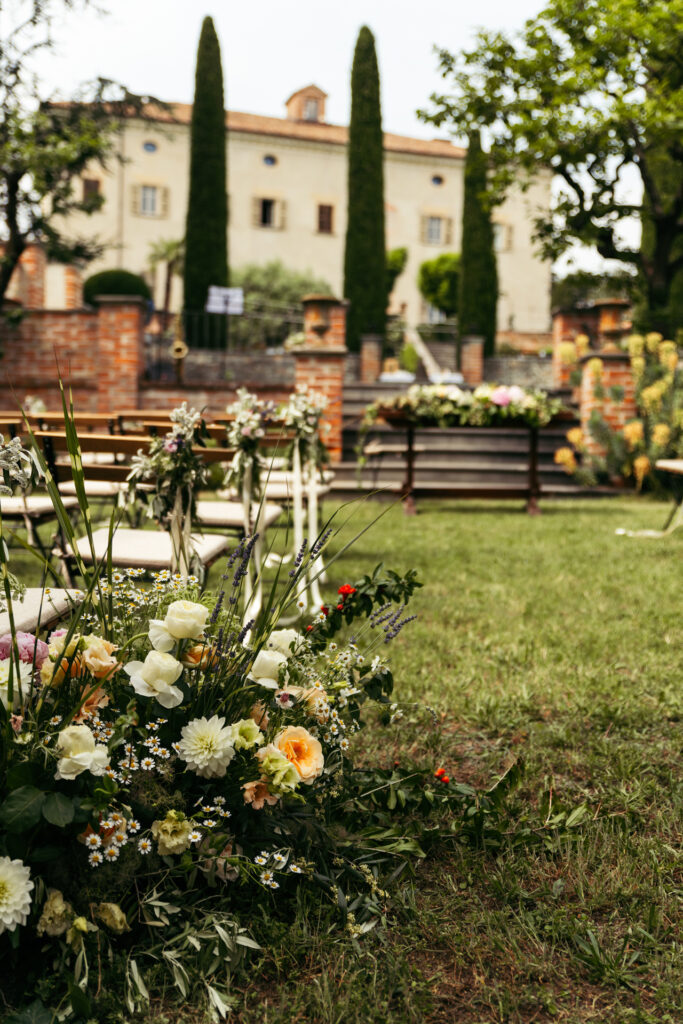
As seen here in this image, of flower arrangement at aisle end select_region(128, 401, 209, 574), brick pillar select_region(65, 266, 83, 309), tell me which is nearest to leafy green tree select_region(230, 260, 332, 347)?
brick pillar select_region(65, 266, 83, 309)

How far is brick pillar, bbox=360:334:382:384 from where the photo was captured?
60.4ft

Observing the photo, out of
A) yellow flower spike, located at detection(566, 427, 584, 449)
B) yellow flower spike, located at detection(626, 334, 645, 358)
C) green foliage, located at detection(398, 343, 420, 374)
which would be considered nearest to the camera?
yellow flower spike, located at detection(626, 334, 645, 358)

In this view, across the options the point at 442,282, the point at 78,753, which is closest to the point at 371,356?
the point at 442,282

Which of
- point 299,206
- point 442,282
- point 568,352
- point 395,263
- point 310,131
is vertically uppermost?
point 310,131

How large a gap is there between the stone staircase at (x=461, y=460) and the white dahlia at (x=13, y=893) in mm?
9319

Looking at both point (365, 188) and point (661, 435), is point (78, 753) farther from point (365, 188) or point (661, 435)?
point (365, 188)

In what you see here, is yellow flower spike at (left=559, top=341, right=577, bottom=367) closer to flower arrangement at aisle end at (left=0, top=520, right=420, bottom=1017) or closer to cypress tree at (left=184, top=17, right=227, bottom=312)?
cypress tree at (left=184, top=17, right=227, bottom=312)

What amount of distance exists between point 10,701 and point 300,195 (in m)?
32.3

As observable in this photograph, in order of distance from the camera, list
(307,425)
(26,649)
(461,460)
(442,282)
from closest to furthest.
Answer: (26,649), (307,425), (461,460), (442,282)

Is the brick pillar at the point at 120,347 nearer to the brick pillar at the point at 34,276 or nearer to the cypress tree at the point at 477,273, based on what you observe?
the brick pillar at the point at 34,276

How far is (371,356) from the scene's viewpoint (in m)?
18.5

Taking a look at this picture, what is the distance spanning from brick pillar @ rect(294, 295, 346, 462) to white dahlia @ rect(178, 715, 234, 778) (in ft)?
31.7

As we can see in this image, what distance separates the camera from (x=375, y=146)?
71.5 ft

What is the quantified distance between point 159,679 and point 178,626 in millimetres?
102
